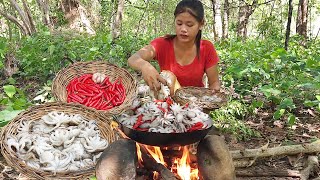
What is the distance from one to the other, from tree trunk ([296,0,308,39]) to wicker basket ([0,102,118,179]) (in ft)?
30.5

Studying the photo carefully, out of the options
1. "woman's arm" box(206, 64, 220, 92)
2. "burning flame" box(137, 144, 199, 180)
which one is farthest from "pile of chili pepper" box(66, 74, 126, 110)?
"burning flame" box(137, 144, 199, 180)

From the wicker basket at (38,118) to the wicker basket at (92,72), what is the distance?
25.1 inches

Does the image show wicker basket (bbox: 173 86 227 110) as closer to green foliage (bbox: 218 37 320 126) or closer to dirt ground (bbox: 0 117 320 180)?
dirt ground (bbox: 0 117 320 180)

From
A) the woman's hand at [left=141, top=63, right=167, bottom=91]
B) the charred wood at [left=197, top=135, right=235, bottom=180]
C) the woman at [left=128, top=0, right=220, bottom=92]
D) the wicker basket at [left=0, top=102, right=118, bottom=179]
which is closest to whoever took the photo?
the charred wood at [left=197, top=135, right=235, bottom=180]

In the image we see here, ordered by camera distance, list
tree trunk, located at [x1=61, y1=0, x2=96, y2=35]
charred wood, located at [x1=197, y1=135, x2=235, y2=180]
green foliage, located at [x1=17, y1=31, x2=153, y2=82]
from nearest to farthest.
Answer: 1. charred wood, located at [x1=197, y1=135, x2=235, y2=180]
2. green foliage, located at [x1=17, y1=31, x2=153, y2=82]
3. tree trunk, located at [x1=61, y1=0, x2=96, y2=35]

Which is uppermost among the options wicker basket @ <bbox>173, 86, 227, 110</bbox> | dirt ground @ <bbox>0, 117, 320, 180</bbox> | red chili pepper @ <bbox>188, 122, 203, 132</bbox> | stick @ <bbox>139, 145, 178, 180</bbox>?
red chili pepper @ <bbox>188, 122, 203, 132</bbox>

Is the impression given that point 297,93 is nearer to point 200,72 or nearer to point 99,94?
point 200,72

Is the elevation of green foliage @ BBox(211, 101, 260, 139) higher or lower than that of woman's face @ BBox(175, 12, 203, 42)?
lower

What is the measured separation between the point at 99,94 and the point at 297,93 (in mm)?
2721

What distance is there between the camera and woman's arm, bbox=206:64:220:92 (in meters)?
4.07

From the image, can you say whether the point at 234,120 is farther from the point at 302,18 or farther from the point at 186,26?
the point at 302,18

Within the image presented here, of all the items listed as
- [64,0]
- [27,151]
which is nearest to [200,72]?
[27,151]

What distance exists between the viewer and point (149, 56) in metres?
3.93

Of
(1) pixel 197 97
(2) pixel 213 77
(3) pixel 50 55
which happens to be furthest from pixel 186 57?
(3) pixel 50 55
